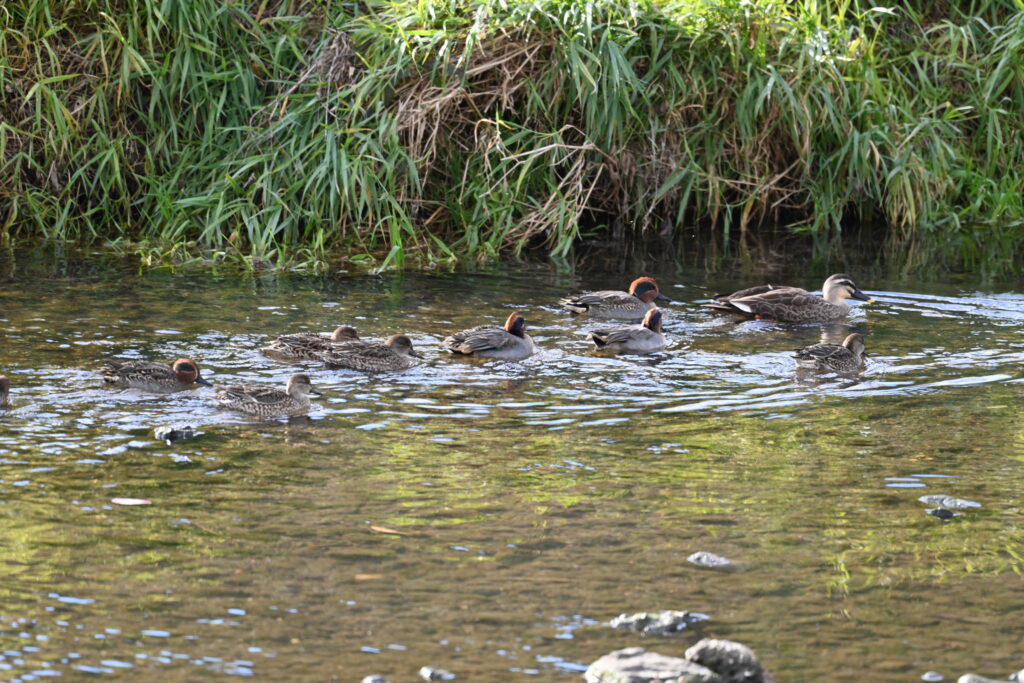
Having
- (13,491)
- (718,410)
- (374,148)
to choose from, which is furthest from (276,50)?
(13,491)

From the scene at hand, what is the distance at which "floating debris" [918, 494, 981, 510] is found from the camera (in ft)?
23.7

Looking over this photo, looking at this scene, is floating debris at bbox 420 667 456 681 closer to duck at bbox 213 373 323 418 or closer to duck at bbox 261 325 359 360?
duck at bbox 213 373 323 418

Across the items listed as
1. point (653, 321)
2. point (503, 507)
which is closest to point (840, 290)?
point (653, 321)

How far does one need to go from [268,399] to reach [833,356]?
389 cm

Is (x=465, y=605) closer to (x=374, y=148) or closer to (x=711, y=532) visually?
(x=711, y=532)

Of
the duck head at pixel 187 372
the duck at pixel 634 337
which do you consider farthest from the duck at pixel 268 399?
the duck at pixel 634 337

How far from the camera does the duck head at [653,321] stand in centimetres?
1111

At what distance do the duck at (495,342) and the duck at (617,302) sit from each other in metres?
1.43

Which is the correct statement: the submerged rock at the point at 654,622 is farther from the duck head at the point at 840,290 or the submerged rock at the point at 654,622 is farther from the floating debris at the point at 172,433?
the duck head at the point at 840,290

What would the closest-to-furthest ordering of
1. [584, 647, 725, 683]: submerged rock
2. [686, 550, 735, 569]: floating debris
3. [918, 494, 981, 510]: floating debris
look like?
[584, 647, 725, 683]: submerged rock → [686, 550, 735, 569]: floating debris → [918, 494, 981, 510]: floating debris

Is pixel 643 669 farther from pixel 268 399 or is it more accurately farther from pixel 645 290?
pixel 645 290

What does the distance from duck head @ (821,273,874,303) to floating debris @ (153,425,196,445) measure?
6.03 metres

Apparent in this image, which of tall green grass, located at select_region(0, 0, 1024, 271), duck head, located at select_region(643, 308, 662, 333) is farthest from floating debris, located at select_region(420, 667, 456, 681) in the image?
tall green grass, located at select_region(0, 0, 1024, 271)

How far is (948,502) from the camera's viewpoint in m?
7.27
